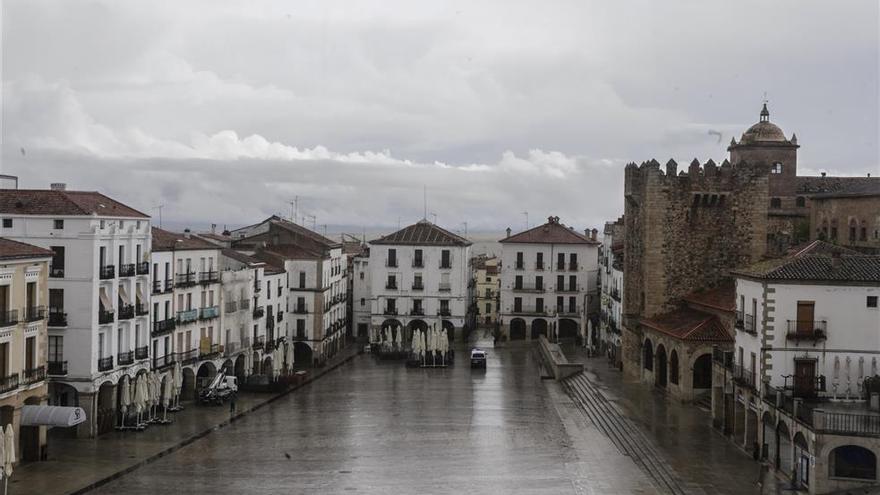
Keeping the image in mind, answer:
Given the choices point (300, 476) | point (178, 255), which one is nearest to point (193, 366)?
point (178, 255)

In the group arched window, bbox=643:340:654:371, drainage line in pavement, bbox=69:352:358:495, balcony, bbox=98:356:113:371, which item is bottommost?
drainage line in pavement, bbox=69:352:358:495

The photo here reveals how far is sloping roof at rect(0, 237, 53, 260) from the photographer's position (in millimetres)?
36000

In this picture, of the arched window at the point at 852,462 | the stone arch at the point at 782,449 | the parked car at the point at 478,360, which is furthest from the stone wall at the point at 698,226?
the arched window at the point at 852,462

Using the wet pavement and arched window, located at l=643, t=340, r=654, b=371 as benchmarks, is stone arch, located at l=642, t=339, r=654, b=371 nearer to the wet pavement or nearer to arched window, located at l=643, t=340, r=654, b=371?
arched window, located at l=643, t=340, r=654, b=371

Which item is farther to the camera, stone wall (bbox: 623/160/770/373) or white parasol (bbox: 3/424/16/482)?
stone wall (bbox: 623/160/770/373)

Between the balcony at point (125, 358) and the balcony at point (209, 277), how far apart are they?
9.34m

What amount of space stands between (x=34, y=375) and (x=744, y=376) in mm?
27117

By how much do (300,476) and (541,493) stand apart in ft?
27.8

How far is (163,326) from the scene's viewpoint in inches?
1955

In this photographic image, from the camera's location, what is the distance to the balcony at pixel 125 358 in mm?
44719

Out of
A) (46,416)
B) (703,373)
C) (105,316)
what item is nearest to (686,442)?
(703,373)

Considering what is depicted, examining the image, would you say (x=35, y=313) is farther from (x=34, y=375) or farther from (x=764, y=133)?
(x=764, y=133)

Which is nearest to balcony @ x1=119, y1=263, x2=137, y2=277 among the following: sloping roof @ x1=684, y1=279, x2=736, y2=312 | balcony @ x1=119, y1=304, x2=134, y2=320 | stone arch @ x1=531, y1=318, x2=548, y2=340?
balcony @ x1=119, y1=304, x2=134, y2=320

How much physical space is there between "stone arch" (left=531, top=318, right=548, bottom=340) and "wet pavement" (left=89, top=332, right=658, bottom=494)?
1221 inches
